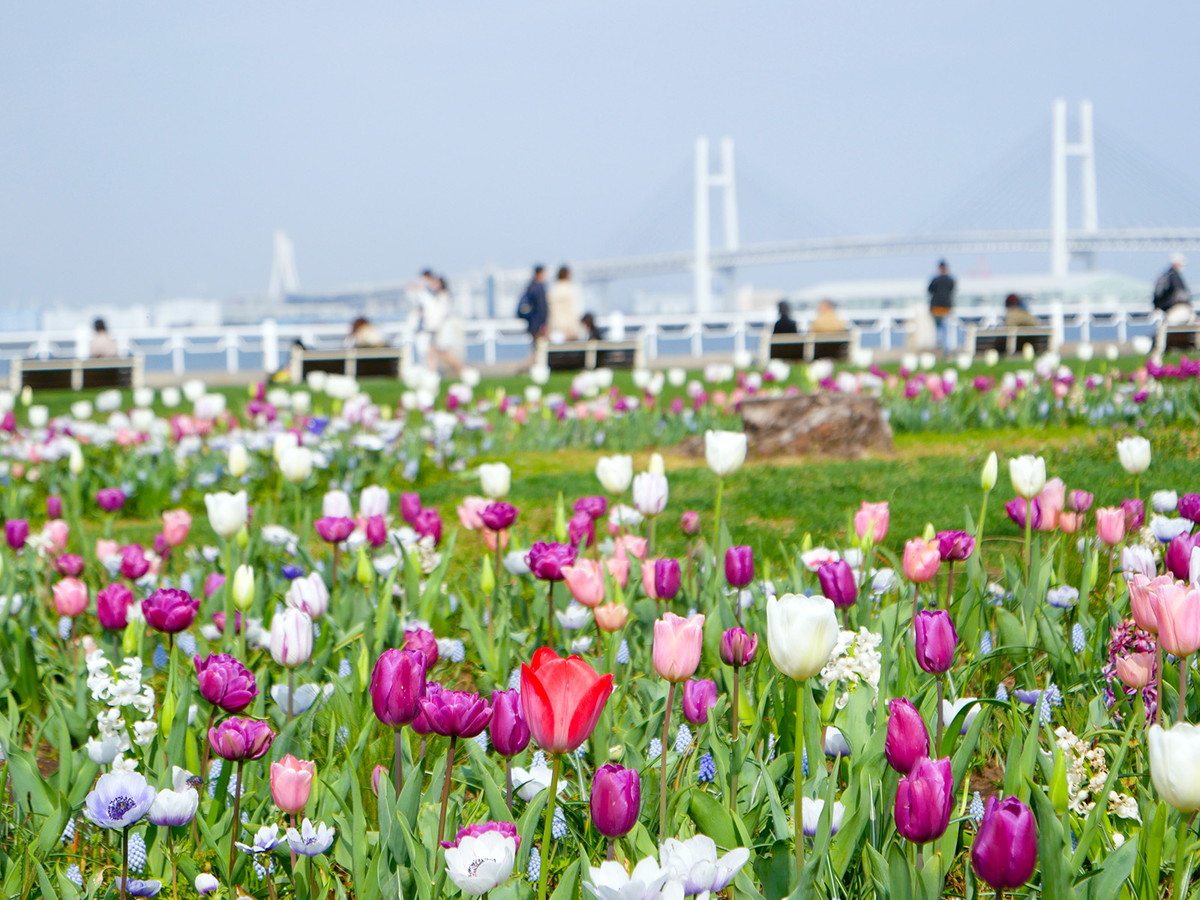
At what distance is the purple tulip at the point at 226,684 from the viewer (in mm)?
1682

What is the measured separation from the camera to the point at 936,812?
1150 millimetres

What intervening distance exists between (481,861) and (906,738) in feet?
1.50

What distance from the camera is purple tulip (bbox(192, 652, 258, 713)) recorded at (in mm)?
1682

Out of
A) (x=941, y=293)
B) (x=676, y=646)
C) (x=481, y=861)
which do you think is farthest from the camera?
(x=941, y=293)

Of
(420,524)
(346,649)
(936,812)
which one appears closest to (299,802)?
(936,812)

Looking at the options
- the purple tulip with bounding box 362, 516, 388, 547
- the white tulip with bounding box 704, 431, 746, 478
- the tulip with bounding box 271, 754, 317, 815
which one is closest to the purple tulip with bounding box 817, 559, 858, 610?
the white tulip with bounding box 704, 431, 746, 478

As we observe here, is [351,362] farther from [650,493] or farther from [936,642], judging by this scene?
[936,642]

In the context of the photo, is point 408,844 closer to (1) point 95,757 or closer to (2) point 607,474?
(1) point 95,757

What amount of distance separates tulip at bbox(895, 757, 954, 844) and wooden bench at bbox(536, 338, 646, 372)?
40.6 ft

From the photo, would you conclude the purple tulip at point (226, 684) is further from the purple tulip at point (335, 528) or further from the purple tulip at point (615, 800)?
the purple tulip at point (335, 528)

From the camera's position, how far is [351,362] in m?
12.8

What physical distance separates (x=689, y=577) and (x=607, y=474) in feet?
0.98

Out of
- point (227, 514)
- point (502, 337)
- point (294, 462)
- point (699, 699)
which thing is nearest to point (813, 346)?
point (502, 337)

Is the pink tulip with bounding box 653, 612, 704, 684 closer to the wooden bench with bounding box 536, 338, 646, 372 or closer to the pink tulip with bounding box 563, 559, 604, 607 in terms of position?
the pink tulip with bounding box 563, 559, 604, 607
